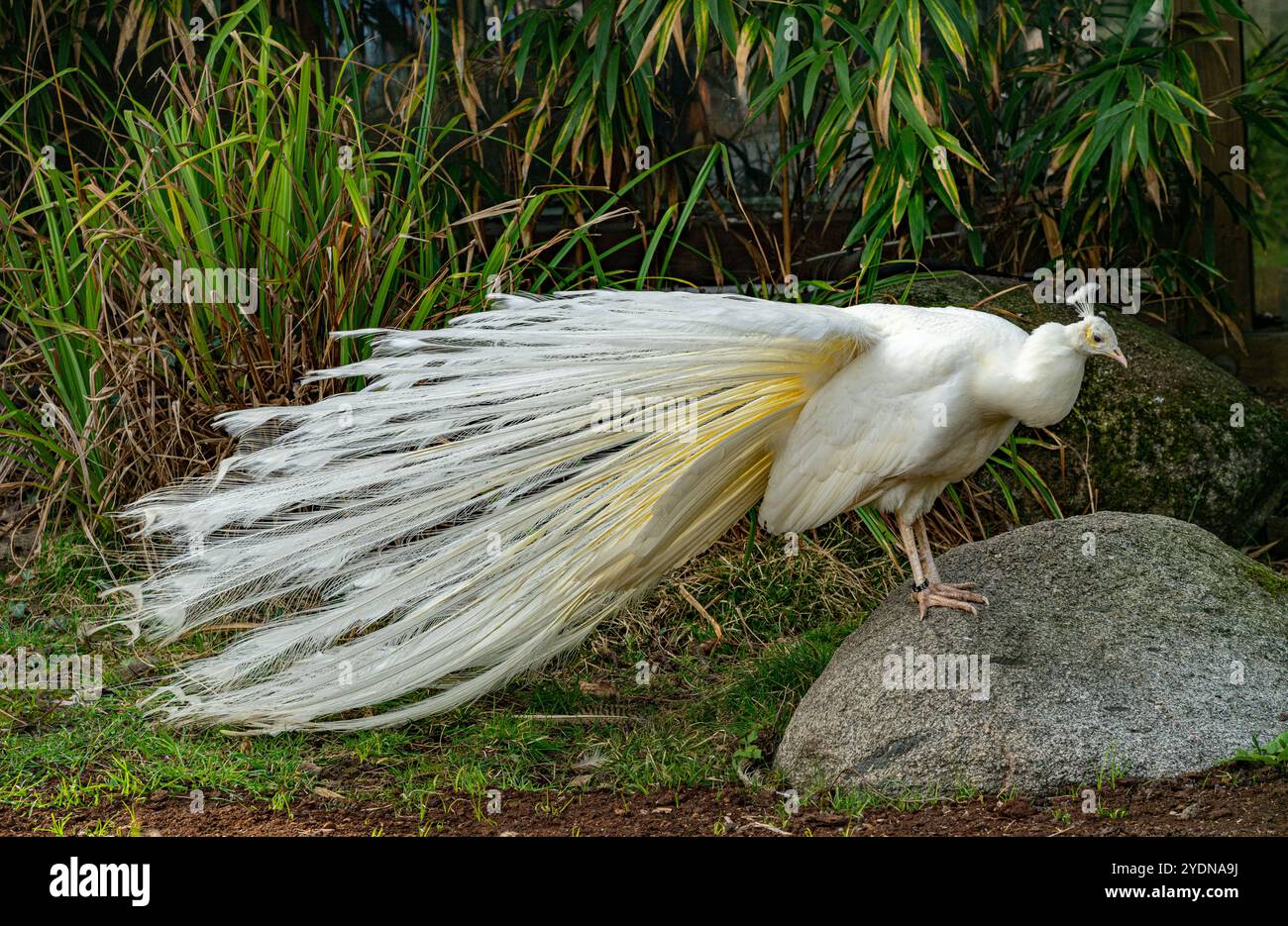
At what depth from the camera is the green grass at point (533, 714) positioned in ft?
11.0

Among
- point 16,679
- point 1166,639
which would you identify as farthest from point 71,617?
point 1166,639

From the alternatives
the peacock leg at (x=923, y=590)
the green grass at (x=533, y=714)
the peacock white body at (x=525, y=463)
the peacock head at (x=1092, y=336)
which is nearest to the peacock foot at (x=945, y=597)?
the peacock leg at (x=923, y=590)

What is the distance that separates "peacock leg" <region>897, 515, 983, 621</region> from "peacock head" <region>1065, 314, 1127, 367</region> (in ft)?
2.41

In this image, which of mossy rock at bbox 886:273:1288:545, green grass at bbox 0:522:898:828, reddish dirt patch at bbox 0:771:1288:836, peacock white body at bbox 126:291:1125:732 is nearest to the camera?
reddish dirt patch at bbox 0:771:1288:836

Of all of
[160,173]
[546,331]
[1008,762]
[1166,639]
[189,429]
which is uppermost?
[160,173]

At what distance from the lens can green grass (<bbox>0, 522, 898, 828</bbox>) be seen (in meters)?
3.36

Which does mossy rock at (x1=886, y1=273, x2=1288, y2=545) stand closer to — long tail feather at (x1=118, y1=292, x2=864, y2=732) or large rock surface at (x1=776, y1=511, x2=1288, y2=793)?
large rock surface at (x1=776, y1=511, x2=1288, y2=793)

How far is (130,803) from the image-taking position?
10.7ft

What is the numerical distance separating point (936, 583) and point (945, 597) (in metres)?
0.07

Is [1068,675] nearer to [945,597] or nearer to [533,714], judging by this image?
[945,597]

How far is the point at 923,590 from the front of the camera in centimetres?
357

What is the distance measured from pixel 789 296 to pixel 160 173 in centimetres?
246

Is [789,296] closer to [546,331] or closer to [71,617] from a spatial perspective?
[546,331]

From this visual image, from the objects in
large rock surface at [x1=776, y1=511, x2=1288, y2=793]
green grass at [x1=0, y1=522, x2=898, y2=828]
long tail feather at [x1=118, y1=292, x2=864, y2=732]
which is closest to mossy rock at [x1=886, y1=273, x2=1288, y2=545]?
green grass at [x1=0, y1=522, x2=898, y2=828]
